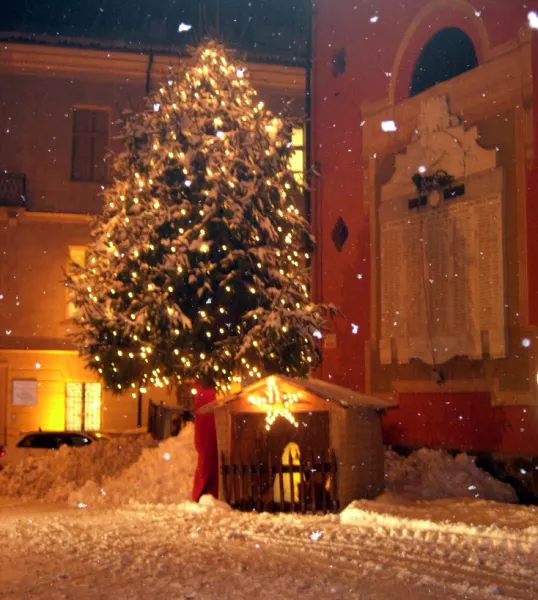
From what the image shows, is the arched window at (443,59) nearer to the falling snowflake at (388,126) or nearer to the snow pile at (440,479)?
the falling snowflake at (388,126)

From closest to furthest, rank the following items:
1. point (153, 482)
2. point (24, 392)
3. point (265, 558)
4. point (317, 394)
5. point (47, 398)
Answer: point (265, 558) < point (317, 394) < point (153, 482) < point (24, 392) < point (47, 398)

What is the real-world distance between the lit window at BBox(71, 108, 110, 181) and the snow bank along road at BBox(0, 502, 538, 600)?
52.5 ft

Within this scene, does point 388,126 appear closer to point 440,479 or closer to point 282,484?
point 440,479

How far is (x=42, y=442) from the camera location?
2191cm

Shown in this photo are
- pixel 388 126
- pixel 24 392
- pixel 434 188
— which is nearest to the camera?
pixel 434 188

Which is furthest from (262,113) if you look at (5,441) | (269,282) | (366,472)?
(5,441)

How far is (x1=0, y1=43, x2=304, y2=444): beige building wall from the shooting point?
26531 mm

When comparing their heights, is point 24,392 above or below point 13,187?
below

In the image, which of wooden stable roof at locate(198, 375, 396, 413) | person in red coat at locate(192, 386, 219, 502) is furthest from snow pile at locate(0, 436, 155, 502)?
wooden stable roof at locate(198, 375, 396, 413)

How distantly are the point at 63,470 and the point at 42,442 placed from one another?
4.45 meters

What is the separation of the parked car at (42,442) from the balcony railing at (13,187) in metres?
7.69

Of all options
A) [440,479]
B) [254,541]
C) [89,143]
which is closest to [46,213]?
[89,143]

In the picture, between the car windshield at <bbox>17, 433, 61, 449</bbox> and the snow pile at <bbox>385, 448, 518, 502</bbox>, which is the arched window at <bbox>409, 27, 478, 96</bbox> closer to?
the snow pile at <bbox>385, 448, 518, 502</bbox>

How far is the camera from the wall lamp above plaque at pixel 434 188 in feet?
53.9
